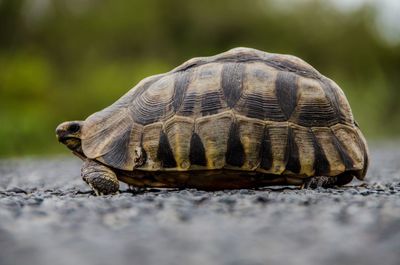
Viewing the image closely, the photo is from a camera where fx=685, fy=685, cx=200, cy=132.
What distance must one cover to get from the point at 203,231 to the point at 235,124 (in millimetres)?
2083

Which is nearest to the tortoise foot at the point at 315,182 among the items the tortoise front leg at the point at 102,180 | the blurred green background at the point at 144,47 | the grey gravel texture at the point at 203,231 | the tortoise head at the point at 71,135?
the grey gravel texture at the point at 203,231

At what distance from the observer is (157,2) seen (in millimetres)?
35781

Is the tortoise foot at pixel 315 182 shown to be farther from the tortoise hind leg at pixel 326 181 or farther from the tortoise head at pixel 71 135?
the tortoise head at pixel 71 135

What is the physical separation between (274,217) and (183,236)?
62 centimetres

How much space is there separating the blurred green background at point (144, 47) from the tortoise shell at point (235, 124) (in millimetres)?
11286

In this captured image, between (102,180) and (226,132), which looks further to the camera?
(102,180)

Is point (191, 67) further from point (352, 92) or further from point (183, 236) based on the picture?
point (352, 92)

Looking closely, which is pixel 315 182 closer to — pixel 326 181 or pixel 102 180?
pixel 326 181

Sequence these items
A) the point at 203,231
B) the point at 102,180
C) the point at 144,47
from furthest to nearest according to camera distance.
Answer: the point at 144,47, the point at 102,180, the point at 203,231

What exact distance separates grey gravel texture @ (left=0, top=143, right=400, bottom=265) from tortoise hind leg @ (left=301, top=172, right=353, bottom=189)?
105 centimetres

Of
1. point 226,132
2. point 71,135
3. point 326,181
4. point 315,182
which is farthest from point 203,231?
point 71,135

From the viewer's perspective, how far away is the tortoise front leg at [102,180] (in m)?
5.05

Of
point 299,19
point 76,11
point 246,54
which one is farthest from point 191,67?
point 299,19

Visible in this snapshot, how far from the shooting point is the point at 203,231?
293 cm
